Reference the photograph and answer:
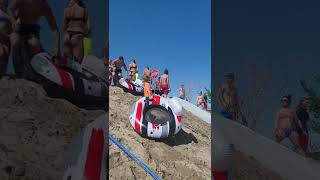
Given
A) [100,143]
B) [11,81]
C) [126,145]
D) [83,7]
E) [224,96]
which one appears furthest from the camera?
[126,145]

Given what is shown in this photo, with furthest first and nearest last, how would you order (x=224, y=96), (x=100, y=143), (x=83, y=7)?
(x=224, y=96) < (x=100, y=143) < (x=83, y=7)

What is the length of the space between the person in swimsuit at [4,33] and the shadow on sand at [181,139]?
5657 millimetres

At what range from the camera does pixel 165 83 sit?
418 inches

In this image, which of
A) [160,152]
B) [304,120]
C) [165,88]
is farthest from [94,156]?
[165,88]

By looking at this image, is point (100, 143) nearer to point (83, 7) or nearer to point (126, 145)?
point (83, 7)

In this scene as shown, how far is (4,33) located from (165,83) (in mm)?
7449

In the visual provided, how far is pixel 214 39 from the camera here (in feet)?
16.7

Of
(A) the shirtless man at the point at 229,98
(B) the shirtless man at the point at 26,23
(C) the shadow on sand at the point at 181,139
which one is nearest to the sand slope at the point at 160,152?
(C) the shadow on sand at the point at 181,139

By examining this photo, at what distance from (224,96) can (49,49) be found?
2.25m

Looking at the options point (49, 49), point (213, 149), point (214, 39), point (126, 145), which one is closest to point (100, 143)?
point (49, 49)

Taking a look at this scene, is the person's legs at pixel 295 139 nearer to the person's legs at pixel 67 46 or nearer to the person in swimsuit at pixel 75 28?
the person in swimsuit at pixel 75 28

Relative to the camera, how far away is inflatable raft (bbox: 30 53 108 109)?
3494 mm

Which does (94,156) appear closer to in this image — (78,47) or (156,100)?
(78,47)

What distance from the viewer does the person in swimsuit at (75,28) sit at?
3736 millimetres
